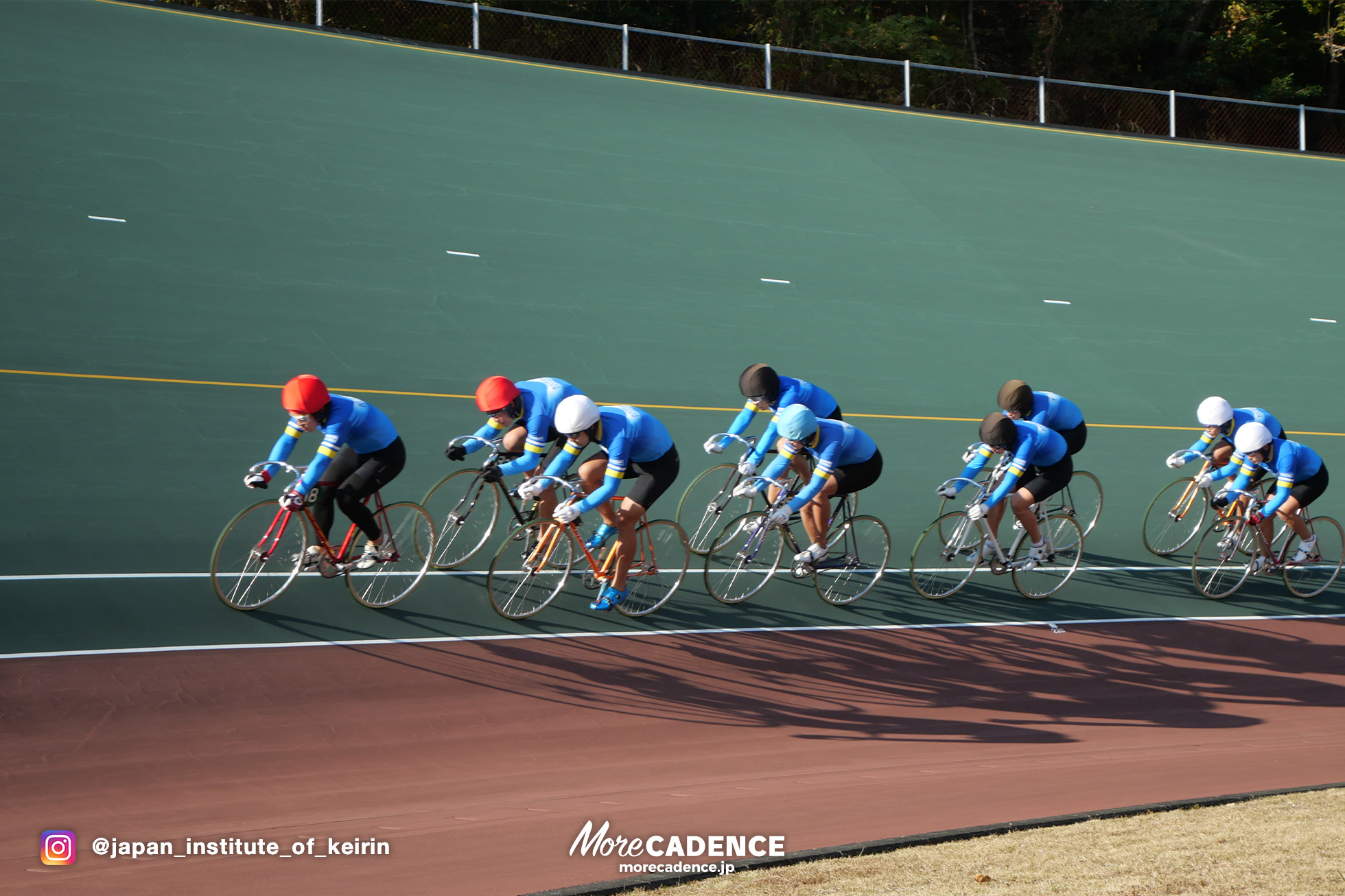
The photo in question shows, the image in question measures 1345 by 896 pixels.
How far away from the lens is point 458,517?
7.25m

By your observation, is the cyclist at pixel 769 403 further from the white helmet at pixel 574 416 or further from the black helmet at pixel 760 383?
the white helmet at pixel 574 416

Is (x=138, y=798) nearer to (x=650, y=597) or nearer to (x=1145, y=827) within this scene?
(x=650, y=597)

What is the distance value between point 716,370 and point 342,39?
9338 mm

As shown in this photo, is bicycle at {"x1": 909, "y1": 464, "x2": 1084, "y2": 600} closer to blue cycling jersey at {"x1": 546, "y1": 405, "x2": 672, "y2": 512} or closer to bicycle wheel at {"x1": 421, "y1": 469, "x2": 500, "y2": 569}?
blue cycling jersey at {"x1": 546, "y1": 405, "x2": 672, "y2": 512}

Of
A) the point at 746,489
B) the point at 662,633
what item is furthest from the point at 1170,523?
the point at 662,633

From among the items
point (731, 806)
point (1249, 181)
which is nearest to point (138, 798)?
point (731, 806)

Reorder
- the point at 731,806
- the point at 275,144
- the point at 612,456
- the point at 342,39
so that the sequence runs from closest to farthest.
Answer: the point at 731,806, the point at 612,456, the point at 275,144, the point at 342,39

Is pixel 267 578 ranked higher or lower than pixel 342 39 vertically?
lower

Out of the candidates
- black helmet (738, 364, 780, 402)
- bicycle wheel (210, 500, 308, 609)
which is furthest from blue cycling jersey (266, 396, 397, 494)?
black helmet (738, 364, 780, 402)

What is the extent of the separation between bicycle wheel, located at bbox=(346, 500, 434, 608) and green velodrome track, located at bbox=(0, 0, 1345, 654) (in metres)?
0.14

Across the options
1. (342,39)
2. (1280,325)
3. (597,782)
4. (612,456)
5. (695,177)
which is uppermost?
(342,39)

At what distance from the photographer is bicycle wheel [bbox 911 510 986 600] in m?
7.98

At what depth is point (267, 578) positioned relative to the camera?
6.66 metres

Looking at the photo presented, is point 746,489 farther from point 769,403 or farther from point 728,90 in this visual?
point 728,90
